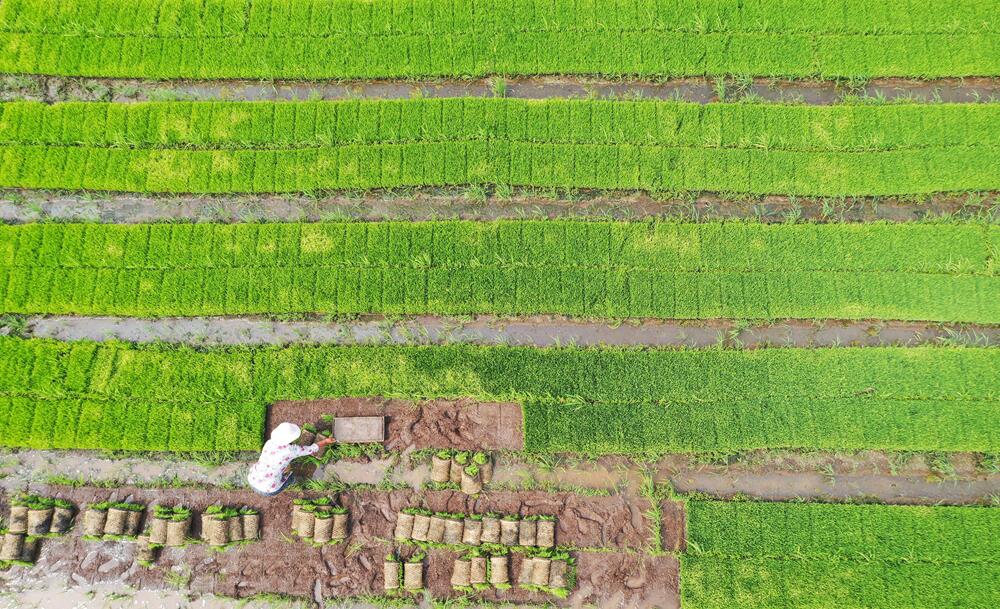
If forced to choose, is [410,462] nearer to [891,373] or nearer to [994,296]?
[891,373]

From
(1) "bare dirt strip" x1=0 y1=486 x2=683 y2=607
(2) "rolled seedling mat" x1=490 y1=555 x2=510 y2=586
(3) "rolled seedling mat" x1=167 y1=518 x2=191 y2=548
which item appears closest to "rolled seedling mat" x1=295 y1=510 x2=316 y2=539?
(1) "bare dirt strip" x1=0 y1=486 x2=683 y2=607

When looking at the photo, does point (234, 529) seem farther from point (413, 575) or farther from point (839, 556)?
point (839, 556)

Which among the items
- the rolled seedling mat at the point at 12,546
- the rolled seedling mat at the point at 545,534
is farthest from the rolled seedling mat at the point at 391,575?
the rolled seedling mat at the point at 12,546

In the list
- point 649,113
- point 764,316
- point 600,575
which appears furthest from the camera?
point 649,113

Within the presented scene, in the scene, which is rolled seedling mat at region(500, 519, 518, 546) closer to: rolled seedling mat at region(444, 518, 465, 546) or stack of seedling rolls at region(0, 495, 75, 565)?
rolled seedling mat at region(444, 518, 465, 546)

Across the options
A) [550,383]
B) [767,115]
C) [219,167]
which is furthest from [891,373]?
[219,167]

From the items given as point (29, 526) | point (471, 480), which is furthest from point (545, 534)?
point (29, 526)
